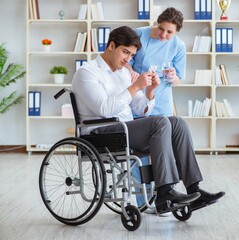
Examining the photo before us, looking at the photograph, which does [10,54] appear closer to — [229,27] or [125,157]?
[229,27]

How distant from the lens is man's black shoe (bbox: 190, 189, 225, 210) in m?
3.19

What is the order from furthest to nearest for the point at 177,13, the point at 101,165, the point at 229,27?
the point at 229,27 → the point at 177,13 → the point at 101,165

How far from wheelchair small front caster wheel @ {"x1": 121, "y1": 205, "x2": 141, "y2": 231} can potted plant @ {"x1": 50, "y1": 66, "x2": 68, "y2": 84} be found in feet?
14.0

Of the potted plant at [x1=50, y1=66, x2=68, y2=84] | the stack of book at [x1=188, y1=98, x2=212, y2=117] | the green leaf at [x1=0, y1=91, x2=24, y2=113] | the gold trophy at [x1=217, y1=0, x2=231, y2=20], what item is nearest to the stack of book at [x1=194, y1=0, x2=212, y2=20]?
the gold trophy at [x1=217, y1=0, x2=231, y2=20]

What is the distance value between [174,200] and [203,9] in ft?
14.9

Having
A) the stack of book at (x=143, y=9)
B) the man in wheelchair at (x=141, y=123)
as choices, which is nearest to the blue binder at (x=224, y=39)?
the stack of book at (x=143, y=9)

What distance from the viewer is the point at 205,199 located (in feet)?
10.6

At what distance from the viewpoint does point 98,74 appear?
332 cm

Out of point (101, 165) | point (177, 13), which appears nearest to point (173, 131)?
point (101, 165)

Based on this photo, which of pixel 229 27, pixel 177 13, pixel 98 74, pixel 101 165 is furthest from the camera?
pixel 229 27

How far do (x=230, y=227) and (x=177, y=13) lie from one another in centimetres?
123

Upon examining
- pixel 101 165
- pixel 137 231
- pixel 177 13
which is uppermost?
pixel 177 13

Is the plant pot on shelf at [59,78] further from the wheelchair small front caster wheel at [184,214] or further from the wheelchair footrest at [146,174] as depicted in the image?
the wheelchair footrest at [146,174]

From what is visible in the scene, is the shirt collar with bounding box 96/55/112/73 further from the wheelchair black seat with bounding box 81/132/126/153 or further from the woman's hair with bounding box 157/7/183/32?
the woman's hair with bounding box 157/7/183/32
